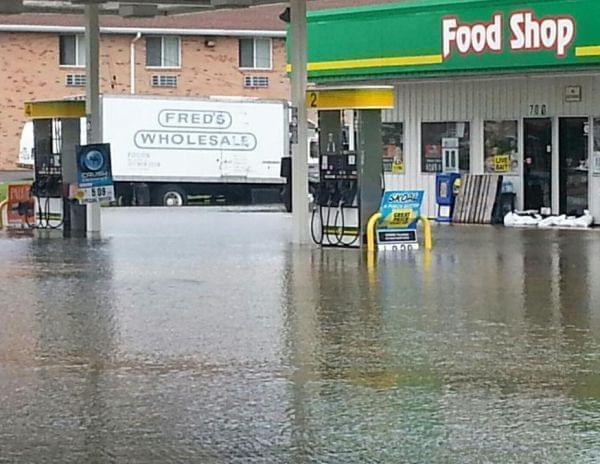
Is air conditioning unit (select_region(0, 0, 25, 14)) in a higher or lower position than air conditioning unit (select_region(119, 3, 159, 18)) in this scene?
lower

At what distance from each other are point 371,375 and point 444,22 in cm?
1601

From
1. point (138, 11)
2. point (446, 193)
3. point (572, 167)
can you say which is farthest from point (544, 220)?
point (138, 11)

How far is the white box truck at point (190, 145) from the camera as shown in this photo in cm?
3659

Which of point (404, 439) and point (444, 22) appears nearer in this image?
point (404, 439)

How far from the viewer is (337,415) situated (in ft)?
27.1

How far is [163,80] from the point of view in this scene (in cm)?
4712

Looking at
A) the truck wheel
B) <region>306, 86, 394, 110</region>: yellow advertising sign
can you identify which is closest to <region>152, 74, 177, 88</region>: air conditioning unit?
the truck wheel

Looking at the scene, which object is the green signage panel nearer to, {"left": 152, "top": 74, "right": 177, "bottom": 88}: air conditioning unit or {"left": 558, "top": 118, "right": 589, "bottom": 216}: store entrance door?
{"left": 558, "top": 118, "right": 589, "bottom": 216}: store entrance door

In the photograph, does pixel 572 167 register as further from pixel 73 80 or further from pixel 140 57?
pixel 73 80

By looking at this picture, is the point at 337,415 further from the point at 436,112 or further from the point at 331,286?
the point at 436,112

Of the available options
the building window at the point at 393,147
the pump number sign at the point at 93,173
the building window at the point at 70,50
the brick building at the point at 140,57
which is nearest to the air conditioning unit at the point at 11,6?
the pump number sign at the point at 93,173

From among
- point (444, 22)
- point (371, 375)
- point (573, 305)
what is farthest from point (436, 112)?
point (371, 375)

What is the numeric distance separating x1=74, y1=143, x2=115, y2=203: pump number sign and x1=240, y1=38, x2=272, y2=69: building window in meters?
24.6

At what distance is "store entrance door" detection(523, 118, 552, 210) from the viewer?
25.6m
